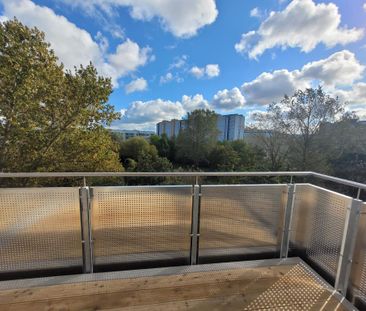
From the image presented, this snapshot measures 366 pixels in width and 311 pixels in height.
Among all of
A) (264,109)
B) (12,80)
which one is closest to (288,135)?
(264,109)

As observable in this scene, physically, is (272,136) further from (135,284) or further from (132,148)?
(132,148)

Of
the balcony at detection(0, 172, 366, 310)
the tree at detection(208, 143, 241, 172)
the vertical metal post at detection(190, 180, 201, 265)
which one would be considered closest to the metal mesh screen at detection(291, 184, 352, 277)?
the balcony at detection(0, 172, 366, 310)

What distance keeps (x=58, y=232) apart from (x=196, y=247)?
133cm

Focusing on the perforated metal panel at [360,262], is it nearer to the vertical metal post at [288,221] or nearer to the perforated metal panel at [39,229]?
the vertical metal post at [288,221]

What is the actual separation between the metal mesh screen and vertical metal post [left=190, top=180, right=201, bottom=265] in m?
1.11

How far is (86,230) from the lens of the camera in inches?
76.9

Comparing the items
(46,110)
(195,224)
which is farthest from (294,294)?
(46,110)

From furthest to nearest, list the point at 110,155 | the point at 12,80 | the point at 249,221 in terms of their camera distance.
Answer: the point at 110,155
the point at 12,80
the point at 249,221

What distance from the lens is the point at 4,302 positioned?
1590mm

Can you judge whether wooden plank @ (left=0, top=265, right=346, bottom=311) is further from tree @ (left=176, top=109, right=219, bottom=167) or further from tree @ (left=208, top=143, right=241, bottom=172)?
tree @ (left=176, top=109, right=219, bottom=167)

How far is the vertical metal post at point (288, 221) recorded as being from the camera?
7.48 feet

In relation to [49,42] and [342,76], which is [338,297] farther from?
[342,76]

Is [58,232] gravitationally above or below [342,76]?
below

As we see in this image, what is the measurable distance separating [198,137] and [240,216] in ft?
79.2
